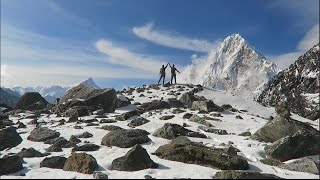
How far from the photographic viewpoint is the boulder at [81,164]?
1651cm

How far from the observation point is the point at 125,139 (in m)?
21.4

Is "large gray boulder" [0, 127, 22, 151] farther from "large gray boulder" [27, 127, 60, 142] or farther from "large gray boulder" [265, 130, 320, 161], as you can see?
"large gray boulder" [265, 130, 320, 161]

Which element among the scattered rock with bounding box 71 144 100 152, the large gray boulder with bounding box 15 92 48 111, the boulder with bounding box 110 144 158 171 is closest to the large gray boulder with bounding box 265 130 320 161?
the boulder with bounding box 110 144 158 171

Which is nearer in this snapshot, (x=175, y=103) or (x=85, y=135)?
(x=85, y=135)

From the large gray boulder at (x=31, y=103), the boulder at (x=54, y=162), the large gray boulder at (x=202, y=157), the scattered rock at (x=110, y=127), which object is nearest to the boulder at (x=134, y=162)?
the large gray boulder at (x=202, y=157)

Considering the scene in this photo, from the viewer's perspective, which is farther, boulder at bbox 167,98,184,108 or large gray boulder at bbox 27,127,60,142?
boulder at bbox 167,98,184,108

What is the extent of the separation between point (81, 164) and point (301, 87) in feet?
181

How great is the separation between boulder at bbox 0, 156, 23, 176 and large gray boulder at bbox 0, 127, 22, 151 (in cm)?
558

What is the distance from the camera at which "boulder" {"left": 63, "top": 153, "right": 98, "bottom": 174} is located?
1651cm

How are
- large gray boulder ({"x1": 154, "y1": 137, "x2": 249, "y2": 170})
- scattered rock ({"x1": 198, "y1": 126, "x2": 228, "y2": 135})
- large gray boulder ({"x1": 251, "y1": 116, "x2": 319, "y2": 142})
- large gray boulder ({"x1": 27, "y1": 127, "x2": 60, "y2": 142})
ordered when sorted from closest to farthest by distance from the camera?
large gray boulder ({"x1": 154, "y1": 137, "x2": 249, "y2": 170})
large gray boulder ({"x1": 251, "y1": 116, "x2": 319, "y2": 142})
large gray boulder ({"x1": 27, "y1": 127, "x2": 60, "y2": 142})
scattered rock ({"x1": 198, "y1": 126, "x2": 228, "y2": 135})

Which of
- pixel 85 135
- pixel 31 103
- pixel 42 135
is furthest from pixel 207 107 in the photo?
pixel 31 103

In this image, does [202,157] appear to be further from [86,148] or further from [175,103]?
[175,103]

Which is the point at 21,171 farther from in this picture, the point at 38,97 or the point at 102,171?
the point at 38,97

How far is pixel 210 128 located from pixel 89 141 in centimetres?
824
